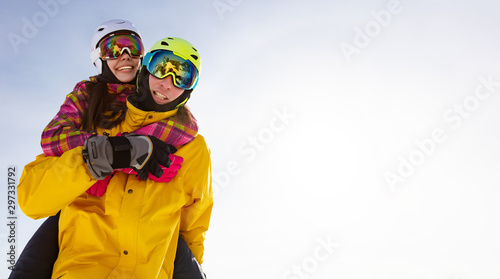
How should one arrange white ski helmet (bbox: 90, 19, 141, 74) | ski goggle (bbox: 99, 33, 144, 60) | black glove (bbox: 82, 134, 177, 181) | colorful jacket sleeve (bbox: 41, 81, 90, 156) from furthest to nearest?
white ski helmet (bbox: 90, 19, 141, 74) → ski goggle (bbox: 99, 33, 144, 60) → colorful jacket sleeve (bbox: 41, 81, 90, 156) → black glove (bbox: 82, 134, 177, 181)

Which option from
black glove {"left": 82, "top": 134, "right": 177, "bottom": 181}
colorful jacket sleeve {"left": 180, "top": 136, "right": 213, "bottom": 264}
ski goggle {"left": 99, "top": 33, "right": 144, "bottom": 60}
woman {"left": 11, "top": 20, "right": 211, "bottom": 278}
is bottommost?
colorful jacket sleeve {"left": 180, "top": 136, "right": 213, "bottom": 264}

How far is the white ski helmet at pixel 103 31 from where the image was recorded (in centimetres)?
438

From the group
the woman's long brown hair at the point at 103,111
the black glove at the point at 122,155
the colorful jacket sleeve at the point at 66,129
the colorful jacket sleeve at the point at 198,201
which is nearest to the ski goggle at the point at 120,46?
the woman's long brown hair at the point at 103,111

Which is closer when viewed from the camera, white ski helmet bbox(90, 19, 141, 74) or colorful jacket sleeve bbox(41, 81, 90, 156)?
colorful jacket sleeve bbox(41, 81, 90, 156)

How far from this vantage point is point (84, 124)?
359cm

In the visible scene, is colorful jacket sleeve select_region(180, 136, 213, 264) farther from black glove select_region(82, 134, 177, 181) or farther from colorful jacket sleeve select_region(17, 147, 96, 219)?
colorful jacket sleeve select_region(17, 147, 96, 219)

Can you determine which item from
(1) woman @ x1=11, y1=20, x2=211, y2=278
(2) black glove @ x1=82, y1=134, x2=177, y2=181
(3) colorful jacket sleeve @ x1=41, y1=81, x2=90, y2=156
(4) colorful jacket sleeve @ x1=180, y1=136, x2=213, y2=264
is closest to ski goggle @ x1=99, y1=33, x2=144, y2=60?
(1) woman @ x1=11, y1=20, x2=211, y2=278

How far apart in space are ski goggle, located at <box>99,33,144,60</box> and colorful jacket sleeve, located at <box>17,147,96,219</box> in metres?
1.42

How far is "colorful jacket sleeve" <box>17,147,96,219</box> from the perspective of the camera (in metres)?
2.96

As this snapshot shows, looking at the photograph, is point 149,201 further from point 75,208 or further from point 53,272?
point 53,272

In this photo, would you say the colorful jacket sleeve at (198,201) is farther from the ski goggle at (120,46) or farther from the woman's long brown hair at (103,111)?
the ski goggle at (120,46)

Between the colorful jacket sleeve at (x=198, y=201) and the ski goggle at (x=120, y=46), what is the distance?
43.3 inches

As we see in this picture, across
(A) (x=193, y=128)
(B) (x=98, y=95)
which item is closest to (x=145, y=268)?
(A) (x=193, y=128)

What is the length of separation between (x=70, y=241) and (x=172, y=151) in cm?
112
